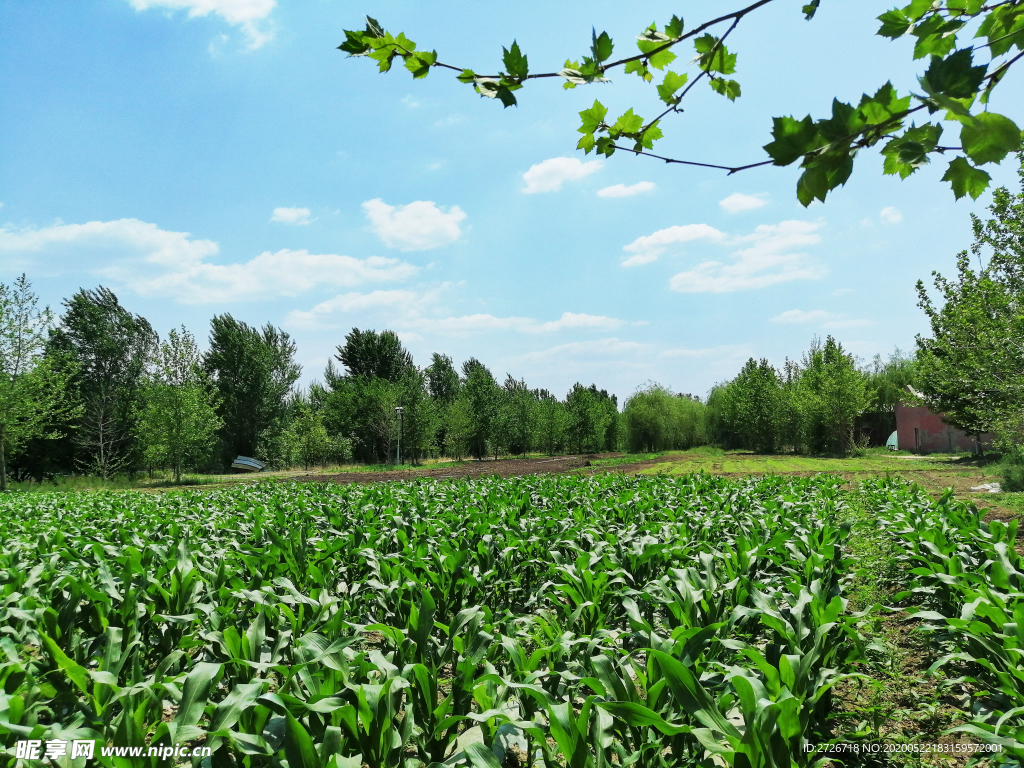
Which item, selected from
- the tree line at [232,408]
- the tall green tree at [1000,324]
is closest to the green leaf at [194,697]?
the tall green tree at [1000,324]

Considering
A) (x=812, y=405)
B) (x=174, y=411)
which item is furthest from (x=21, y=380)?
(x=812, y=405)

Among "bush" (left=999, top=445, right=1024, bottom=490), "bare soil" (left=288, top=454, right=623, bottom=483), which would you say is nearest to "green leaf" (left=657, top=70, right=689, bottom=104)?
"bush" (left=999, top=445, right=1024, bottom=490)

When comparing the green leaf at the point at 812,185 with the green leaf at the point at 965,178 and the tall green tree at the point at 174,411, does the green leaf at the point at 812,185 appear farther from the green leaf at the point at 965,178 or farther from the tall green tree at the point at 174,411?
the tall green tree at the point at 174,411

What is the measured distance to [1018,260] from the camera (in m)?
8.88

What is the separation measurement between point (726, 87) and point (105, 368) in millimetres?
43796

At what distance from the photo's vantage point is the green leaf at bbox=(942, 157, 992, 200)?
1081 mm

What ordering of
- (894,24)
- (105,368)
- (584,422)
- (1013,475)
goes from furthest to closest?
(584,422), (105,368), (1013,475), (894,24)

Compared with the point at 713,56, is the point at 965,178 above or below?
below

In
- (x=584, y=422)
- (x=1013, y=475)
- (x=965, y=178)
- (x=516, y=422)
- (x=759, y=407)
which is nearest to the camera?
(x=965, y=178)

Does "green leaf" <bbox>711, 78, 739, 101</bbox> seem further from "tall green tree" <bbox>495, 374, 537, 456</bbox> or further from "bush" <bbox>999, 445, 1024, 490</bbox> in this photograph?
"tall green tree" <bbox>495, 374, 537, 456</bbox>

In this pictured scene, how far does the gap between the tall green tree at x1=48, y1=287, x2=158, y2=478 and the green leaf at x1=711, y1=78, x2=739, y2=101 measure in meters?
39.2

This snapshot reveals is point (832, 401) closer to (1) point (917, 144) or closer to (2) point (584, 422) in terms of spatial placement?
(2) point (584, 422)

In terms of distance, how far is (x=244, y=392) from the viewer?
Result: 4103cm

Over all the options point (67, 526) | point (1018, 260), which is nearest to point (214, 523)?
point (67, 526)
